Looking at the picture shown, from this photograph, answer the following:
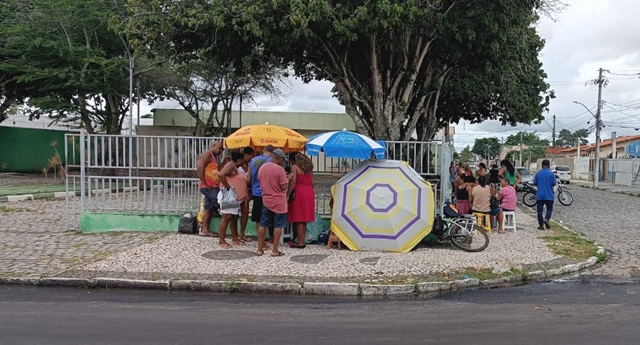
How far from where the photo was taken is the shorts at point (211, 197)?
32.5 ft

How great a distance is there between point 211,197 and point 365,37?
8.33 meters

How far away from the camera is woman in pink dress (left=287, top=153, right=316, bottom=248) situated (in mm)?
9383

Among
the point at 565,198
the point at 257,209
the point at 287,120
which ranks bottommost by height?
the point at 565,198

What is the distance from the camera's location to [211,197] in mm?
9969

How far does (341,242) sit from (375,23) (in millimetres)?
5850

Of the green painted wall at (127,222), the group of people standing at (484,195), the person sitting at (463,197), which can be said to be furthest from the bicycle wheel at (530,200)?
the green painted wall at (127,222)

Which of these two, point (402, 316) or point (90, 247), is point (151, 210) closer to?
point (90, 247)

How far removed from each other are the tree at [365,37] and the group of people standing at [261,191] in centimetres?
481

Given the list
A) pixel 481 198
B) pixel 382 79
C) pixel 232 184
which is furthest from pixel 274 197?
pixel 382 79

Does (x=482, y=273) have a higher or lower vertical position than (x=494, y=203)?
lower

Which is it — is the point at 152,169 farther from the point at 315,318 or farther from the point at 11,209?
the point at 11,209

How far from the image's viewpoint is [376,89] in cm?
1662

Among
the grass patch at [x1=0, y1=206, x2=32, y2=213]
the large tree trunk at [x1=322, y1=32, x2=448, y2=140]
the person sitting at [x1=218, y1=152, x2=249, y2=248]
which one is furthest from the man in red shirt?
the grass patch at [x1=0, y1=206, x2=32, y2=213]

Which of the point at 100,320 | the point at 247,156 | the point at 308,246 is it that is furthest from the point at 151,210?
the point at 100,320
